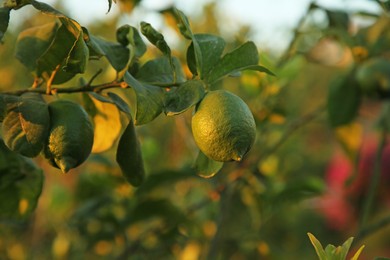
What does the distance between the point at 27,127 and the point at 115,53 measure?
0.12 m

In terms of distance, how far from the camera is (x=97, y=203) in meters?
1.24

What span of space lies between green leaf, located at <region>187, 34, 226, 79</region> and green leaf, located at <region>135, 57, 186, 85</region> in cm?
3

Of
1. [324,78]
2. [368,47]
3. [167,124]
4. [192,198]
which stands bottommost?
[324,78]

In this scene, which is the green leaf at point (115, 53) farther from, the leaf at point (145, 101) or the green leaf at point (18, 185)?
the green leaf at point (18, 185)

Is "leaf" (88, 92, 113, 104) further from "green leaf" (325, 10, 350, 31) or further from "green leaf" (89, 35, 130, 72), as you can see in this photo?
"green leaf" (325, 10, 350, 31)

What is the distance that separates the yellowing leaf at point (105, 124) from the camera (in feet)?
2.29

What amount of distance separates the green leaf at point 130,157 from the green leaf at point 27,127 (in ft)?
0.23

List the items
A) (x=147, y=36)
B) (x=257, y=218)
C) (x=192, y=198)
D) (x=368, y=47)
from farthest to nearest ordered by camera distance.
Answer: (x=192, y=198) < (x=257, y=218) < (x=368, y=47) < (x=147, y=36)

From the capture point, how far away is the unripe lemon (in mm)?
555

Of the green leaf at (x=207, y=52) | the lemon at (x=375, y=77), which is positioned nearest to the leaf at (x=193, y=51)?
the green leaf at (x=207, y=52)

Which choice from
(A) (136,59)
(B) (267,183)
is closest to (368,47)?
(B) (267,183)

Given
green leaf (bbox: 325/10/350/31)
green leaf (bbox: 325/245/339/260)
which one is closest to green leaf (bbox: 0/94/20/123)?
green leaf (bbox: 325/245/339/260)

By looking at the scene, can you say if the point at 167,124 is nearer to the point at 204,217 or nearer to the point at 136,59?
the point at 204,217

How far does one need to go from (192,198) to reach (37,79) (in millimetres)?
883
